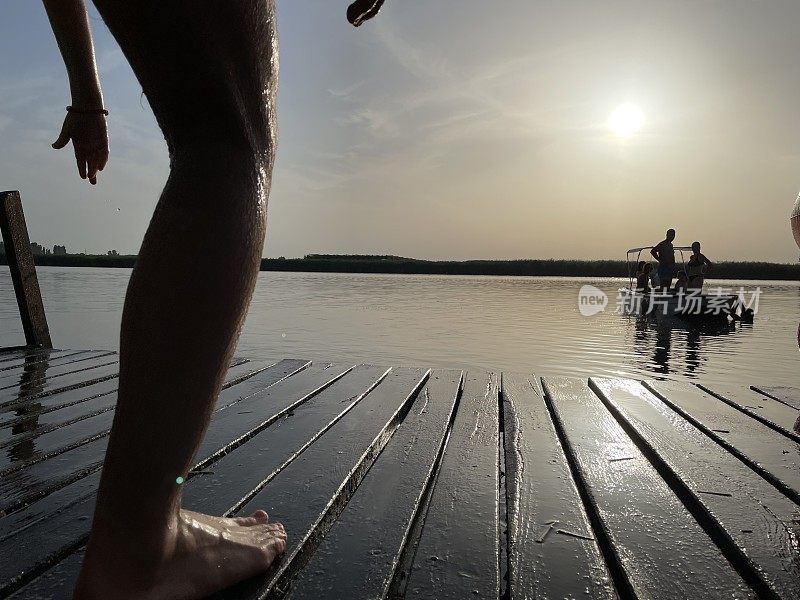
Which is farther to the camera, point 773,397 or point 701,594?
point 773,397

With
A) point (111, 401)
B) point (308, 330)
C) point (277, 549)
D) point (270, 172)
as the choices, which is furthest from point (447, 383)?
point (308, 330)

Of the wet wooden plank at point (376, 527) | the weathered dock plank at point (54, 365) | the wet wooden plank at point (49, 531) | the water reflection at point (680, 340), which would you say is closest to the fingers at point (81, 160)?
the wet wooden plank at point (49, 531)

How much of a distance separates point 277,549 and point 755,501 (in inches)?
44.4

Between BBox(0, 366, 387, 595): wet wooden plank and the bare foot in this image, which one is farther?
BBox(0, 366, 387, 595): wet wooden plank

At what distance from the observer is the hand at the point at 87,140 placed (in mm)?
1390

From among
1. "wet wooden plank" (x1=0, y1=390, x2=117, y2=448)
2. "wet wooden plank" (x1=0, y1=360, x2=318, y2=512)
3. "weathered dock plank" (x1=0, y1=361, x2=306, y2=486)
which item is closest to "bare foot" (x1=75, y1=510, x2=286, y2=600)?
"wet wooden plank" (x1=0, y1=360, x2=318, y2=512)

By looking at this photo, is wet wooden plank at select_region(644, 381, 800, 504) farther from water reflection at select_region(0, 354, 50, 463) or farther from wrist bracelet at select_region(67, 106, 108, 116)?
water reflection at select_region(0, 354, 50, 463)

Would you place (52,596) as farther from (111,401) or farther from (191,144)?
(111,401)

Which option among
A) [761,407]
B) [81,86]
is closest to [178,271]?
[81,86]

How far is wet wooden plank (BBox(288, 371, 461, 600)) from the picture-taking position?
3.06 feet

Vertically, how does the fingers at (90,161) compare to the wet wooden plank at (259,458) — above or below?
above

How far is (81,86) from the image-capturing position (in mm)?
1323

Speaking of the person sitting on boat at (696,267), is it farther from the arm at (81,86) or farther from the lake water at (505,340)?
the arm at (81,86)

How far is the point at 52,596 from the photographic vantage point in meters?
0.87
